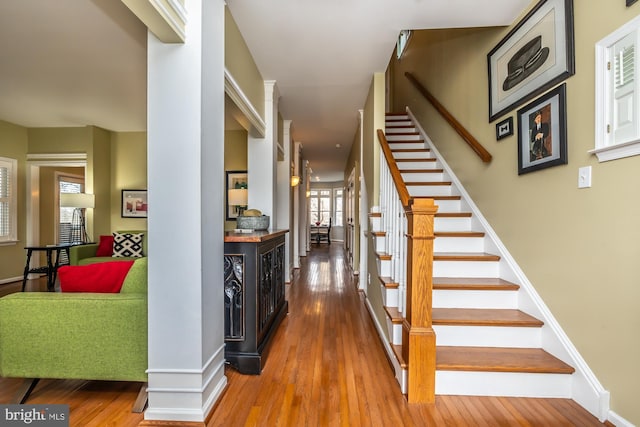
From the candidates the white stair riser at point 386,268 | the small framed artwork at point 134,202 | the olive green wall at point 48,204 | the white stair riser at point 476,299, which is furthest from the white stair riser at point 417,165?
the olive green wall at point 48,204

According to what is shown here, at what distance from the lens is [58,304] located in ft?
5.49

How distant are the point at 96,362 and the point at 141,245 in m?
3.31

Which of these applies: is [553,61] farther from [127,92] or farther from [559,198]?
[127,92]

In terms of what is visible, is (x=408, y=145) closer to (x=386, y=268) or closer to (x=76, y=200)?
(x=386, y=268)

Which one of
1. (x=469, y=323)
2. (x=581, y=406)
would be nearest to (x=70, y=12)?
(x=469, y=323)

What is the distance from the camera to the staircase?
1.79m

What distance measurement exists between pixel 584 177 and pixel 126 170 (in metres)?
6.65

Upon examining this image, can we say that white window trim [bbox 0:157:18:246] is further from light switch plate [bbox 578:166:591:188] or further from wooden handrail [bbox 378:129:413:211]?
light switch plate [bbox 578:166:591:188]

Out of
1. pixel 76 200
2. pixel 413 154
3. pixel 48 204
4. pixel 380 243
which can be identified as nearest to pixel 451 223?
pixel 380 243

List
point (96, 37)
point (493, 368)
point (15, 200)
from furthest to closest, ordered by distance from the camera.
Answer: point (15, 200)
point (96, 37)
point (493, 368)

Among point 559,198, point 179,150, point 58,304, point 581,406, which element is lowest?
point 581,406

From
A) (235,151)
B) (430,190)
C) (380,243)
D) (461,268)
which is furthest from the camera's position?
(235,151)

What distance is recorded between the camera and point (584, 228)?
67.5 inches

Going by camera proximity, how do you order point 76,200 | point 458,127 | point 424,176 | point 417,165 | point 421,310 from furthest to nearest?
1. point 76,200
2. point 417,165
3. point 424,176
4. point 458,127
5. point 421,310
